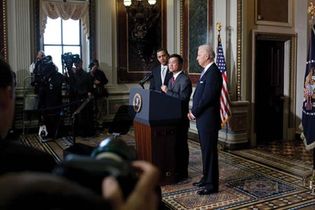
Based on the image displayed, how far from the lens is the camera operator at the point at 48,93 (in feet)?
23.2

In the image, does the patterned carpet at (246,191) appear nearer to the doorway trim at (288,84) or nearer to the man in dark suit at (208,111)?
the man in dark suit at (208,111)

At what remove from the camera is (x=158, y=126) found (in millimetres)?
4125

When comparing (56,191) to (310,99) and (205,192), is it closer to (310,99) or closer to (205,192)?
(205,192)

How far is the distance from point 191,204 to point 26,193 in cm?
341

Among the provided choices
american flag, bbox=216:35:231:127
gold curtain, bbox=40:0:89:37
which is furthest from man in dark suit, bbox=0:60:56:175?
gold curtain, bbox=40:0:89:37

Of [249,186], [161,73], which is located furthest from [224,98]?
[249,186]

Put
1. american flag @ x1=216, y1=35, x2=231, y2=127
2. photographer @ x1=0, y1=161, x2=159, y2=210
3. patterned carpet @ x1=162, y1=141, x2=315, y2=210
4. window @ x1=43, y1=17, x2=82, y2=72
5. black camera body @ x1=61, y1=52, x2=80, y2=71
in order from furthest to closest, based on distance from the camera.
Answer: window @ x1=43, y1=17, x2=82, y2=72 → black camera body @ x1=61, y1=52, x2=80, y2=71 → american flag @ x1=216, y1=35, x2=231, y2=127 → patterned carpet @ x1=162, y1=141, x2=315, y2=210 → photographer @ x1=0, y1=161, x2=159, y2=210

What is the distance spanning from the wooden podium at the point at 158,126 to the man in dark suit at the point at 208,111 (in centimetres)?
29

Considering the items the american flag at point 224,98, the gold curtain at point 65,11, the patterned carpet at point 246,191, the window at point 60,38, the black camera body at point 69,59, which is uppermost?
the gold curtain at point 65,11

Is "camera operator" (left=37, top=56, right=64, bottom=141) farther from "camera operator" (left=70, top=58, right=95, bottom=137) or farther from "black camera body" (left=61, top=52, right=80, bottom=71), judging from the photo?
"black camera body" (left=61, top=52, right=80, bottom=71)

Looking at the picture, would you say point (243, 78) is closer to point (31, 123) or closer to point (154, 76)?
point (154, 76)

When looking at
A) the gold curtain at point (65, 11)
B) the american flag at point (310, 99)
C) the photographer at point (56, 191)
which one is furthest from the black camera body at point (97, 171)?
the gold curtain at point (65, 11)

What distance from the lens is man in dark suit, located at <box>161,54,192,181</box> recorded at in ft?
14.1

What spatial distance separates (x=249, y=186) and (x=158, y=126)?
1201 mm
